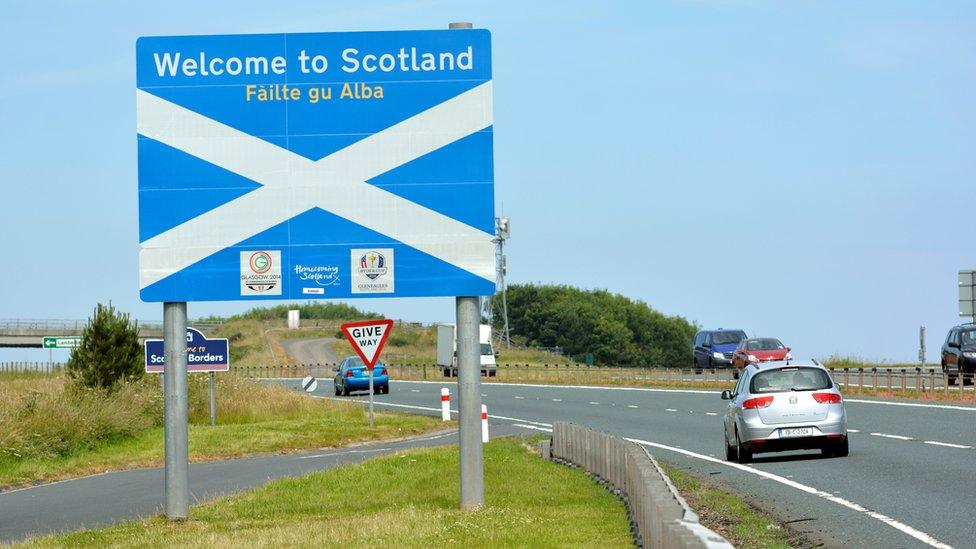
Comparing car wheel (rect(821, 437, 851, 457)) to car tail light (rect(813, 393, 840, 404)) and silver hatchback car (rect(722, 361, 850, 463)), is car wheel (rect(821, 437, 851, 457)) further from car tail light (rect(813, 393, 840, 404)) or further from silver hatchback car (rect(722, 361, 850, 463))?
car tail light (rect(813, 393, 840, 404))

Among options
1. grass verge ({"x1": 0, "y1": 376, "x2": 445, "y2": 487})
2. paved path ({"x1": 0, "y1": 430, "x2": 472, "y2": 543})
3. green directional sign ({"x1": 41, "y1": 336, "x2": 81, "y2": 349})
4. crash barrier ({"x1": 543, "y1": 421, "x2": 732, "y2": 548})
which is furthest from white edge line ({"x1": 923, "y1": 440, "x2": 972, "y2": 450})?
green directional sign ({"x1": 41, "y1": 336, "x2": 81, "y2": 349})

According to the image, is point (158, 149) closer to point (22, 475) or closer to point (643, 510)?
point (643, 510)

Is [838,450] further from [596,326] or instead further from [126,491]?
[596,326]

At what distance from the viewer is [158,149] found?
17.2 metres

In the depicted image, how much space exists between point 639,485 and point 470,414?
303 centimetres

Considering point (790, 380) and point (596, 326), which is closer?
point (790, 380)

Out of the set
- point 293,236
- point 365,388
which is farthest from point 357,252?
point 365,388

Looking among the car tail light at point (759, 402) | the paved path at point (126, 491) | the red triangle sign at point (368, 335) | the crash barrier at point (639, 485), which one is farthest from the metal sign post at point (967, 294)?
the car tail light at point (759, 402)

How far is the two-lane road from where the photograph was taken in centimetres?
1459

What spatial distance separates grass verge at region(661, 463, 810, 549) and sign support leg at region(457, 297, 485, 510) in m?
2.36

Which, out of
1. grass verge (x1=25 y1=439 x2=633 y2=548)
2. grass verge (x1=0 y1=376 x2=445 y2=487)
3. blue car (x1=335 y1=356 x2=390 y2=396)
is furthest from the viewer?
blue car (x1=335 y1=356 x2=390 y2=396)

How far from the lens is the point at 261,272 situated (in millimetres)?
17062

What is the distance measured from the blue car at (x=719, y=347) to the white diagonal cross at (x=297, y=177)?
45298mm

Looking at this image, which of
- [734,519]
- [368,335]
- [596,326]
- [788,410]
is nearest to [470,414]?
[734,519]
